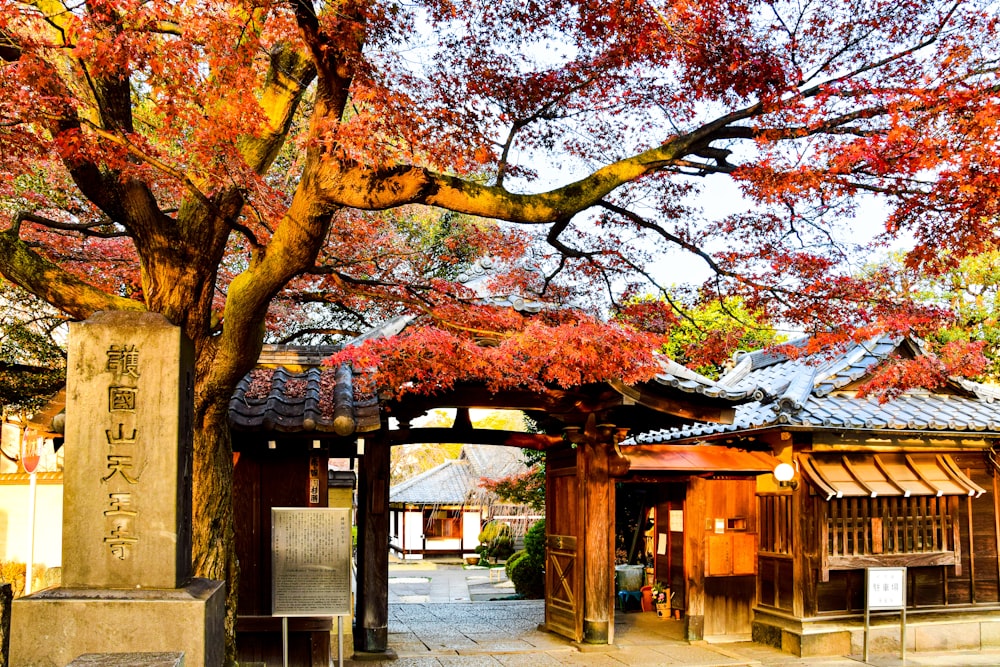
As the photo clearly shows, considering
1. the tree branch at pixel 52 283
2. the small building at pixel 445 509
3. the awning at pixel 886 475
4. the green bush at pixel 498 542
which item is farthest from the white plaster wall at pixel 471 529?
the tree branch at pixel 52 283

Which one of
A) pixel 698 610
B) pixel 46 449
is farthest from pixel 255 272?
pixel 46 449

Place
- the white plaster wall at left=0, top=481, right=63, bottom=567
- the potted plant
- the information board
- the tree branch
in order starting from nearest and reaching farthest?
the tree branch
the information board
the potted plant
the white plaster wall at left=0, top=481, right=63, bottom=567

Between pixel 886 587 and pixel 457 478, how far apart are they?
25575 millimetres

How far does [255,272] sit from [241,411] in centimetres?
388

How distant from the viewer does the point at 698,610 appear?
45.4ft

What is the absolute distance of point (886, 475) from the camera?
45.3 feet

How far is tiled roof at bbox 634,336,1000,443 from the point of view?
516 inches

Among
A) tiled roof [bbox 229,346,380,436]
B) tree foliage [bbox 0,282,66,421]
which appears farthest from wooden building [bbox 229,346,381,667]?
tree foliage [bbox 0,282,66,421]

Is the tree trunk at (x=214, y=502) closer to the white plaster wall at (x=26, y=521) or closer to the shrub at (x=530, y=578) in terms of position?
the shrub at (x=530, y=578)

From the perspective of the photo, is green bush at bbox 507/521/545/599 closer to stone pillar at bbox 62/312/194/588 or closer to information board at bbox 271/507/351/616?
information board at bbox 271/507/351/616

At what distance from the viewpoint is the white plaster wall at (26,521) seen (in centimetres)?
1834

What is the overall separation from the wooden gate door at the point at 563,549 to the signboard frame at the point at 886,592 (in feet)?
13.6

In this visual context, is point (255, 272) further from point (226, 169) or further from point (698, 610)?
point (698, 610)

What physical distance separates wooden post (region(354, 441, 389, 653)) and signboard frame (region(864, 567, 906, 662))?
22.8ft
